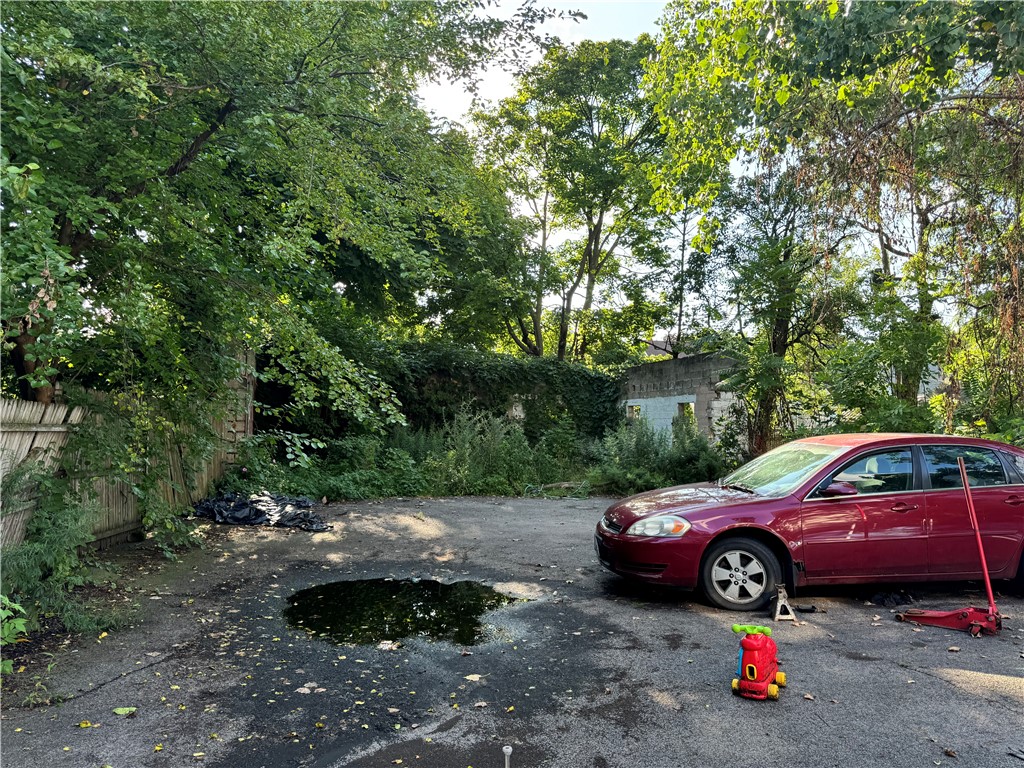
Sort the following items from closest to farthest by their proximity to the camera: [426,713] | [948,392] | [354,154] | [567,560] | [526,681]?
1. [426,713]
2. [526,681]
3. [354,154]
4. [567,560]
5. [948,392]

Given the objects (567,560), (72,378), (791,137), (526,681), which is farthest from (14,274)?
(791,137)

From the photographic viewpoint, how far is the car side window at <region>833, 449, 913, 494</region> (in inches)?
231

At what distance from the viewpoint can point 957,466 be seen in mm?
6094

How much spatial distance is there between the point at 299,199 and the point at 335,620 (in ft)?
13.5

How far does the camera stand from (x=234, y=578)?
668 cm

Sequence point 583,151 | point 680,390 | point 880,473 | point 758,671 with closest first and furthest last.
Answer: point 758,671
point 880,473
point 680,390
point 583,151

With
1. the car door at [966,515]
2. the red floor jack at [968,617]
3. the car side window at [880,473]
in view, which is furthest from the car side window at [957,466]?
the red floor jack at [968,617]

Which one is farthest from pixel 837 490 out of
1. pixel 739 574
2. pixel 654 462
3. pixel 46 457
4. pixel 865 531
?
pixel 654 462

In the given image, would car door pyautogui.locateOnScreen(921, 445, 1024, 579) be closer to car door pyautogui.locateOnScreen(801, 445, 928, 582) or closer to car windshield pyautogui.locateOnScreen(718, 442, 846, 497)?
car door pyautogui.locateOnScreen(801, 445, 928, 582)

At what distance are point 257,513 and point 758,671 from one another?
7796mm

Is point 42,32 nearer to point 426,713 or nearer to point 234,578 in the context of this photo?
point 234,578

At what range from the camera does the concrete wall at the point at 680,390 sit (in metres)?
15.6

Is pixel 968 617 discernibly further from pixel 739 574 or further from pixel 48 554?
pixel 48 554

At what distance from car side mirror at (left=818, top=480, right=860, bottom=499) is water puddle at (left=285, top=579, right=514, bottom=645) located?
10.00ft
